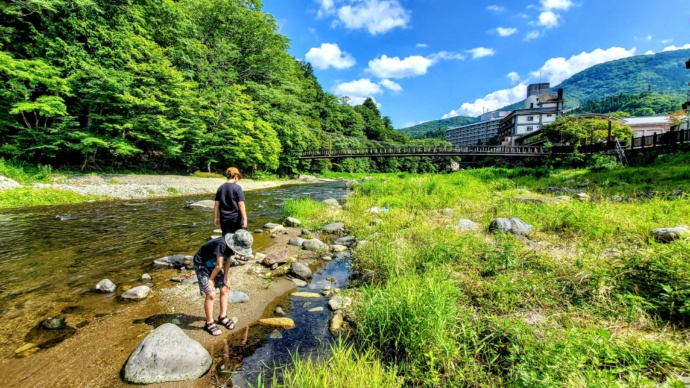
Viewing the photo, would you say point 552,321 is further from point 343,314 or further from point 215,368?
point 215,368

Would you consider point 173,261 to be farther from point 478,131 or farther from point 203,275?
point 478,131

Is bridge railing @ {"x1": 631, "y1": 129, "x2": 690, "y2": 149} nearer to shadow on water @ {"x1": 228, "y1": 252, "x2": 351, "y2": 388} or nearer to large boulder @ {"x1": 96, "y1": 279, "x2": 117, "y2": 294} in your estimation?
shadow on water @ {"x1": 228, "y1": 252, "x2": 351, "y2": 388}

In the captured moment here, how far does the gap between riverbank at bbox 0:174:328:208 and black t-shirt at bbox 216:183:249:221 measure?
45.2 feet

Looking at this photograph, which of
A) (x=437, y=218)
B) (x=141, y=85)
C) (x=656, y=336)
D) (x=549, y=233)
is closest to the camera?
(x=656, y=336)

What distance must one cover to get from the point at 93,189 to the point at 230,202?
1584cm

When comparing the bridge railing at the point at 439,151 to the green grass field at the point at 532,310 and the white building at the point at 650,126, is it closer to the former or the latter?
the white building at the point at 650,126

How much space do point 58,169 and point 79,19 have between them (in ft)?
31.1

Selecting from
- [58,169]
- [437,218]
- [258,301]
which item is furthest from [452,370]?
[58,169]

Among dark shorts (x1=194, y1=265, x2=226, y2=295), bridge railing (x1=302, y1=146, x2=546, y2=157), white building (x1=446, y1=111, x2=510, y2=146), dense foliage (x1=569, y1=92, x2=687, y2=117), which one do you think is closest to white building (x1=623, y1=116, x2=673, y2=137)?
bridge railing (x1=302, y1=146, x2=546, y2=157)

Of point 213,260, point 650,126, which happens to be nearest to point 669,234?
point 213,260

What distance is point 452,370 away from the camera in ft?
8.25

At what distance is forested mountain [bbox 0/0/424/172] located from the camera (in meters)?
15.7

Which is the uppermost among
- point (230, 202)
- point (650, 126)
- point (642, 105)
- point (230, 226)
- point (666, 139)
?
point (642, 105)

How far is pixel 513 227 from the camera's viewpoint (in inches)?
237
